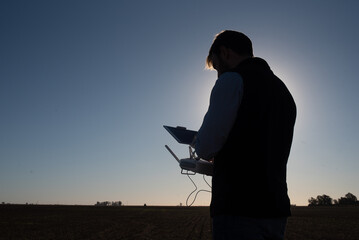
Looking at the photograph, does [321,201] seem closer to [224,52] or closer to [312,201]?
[312,201]

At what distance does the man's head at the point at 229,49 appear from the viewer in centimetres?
206

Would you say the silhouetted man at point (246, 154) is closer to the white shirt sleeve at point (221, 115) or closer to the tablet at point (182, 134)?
the white shirt sleeve at point (221, 115)

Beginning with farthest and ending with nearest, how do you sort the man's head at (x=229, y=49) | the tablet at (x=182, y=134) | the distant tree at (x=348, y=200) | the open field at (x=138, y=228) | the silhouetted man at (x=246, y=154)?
the distant tree at (x=348, y=200) → the open field at (x=138, y=228) → the tablet at (x=182, y=134) → the man's head at (x=229, y=49) → the silhouetted man at (x=246, y=154)

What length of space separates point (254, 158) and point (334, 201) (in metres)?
189

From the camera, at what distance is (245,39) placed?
2.11m

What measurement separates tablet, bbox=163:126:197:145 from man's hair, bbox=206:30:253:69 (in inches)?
38.8

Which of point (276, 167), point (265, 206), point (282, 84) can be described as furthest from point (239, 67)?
point (265, 206)

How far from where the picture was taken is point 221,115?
1.68 metres

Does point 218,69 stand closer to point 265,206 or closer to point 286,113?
point 286,113

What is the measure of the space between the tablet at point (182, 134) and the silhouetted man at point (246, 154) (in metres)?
1.03

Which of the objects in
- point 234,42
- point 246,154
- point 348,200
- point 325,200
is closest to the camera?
point 246,154

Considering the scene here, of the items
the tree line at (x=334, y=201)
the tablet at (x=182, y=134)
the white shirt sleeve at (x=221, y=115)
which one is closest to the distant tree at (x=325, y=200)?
the tree line at (x=334, y=201)

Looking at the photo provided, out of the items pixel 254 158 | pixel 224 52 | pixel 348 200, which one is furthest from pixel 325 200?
pixel 254 158

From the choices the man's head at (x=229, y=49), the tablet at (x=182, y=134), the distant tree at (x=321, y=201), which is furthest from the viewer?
the distant tree at (x=321, y=201)
